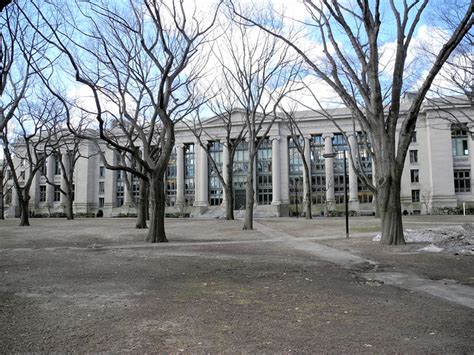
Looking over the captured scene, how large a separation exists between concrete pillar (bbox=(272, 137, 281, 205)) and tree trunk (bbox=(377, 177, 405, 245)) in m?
43.0

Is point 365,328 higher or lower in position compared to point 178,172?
lower

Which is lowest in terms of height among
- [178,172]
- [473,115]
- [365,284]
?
[365,284]

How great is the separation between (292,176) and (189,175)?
16478 millimetres

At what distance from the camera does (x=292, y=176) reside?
59125 millimetres

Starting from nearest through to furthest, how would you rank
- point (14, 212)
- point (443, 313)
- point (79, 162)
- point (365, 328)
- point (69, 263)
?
point (365, 328) < point (443, 313) < point (69, 263) < point (14, 212) < point (79, 162)

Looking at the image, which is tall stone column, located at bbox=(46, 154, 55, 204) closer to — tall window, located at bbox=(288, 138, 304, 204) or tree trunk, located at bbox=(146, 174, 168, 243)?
tall window, located at bbox=(288, 138, 304, 204)

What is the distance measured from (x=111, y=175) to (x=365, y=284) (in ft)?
209

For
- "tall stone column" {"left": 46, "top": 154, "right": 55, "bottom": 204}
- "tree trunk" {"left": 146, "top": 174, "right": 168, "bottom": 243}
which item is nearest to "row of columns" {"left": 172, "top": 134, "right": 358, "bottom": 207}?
"tall stone column" {"left": 46, "top": 154, "right": 55, "bottom": 204}

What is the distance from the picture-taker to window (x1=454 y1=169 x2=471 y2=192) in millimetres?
52750

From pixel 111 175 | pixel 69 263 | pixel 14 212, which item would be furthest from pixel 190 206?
pixel 69 263

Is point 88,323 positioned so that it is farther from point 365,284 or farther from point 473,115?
point 473,115

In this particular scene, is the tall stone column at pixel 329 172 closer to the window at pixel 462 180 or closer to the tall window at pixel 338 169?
the tall window at pixel 338 169

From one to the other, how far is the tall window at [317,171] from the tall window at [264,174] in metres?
6.46

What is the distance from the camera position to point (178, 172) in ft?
205
